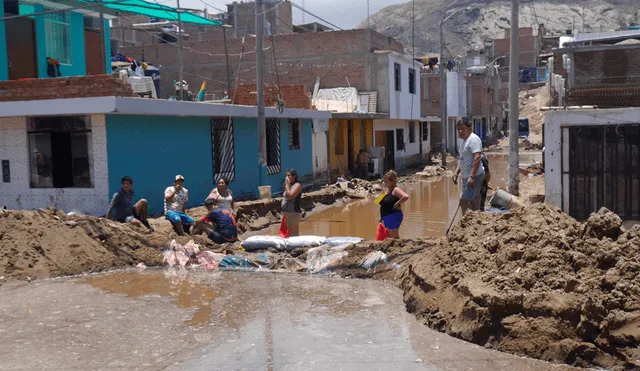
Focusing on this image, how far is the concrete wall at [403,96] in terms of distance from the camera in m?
32.2

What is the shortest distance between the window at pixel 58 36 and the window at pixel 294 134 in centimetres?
714

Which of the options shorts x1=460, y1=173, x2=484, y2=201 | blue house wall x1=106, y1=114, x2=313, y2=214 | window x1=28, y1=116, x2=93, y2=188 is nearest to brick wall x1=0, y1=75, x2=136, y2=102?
window x1=28, y1=116, x2=93, y2=188

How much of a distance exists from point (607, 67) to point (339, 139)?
1373cm

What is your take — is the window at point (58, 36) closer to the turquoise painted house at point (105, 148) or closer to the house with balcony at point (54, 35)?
the house with balcony at point (54, 35)

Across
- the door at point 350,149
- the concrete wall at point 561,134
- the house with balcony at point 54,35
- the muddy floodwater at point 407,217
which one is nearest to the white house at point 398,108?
the door at point 350,149

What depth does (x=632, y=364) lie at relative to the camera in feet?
19.0

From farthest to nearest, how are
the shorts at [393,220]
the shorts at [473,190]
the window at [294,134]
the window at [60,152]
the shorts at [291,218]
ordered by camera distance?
the window at [294,134], the window at [60,152], the shorts at [291,218], the shorts at [473,190], the shorts at [393,220]

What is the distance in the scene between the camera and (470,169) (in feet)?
35.1

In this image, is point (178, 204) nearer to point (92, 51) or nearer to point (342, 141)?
point (92, 51)

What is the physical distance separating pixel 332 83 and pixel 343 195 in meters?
12.1

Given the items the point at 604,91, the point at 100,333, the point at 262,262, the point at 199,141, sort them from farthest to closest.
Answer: the point at 199,141, the point at 604,91, the point at 262,262, the point at 100,333

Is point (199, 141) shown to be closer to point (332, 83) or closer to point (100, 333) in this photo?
point (100, 333)

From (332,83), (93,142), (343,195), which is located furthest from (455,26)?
(93,142)

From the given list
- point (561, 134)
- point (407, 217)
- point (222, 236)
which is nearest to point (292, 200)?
point (222, 236)
